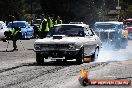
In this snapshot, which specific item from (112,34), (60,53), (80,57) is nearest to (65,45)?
(60,53)

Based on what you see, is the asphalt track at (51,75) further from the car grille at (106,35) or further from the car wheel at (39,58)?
the car grille at (106,35)

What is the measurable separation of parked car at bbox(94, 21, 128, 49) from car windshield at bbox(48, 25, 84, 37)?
9.63 m

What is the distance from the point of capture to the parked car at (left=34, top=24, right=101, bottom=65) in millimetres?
17375

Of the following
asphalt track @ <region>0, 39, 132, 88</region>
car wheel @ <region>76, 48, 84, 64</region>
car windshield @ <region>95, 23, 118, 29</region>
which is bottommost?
asphalt track @ <region>0, 39, 132, 88</region>

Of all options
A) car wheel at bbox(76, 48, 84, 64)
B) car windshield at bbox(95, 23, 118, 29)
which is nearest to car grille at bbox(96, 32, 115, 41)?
car windshield at bbox(95, 23, 118, 29)

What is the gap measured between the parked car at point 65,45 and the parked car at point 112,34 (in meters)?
9.59

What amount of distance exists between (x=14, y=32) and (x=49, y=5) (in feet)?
162

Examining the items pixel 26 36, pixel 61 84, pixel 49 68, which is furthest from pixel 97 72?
pixel 26 36

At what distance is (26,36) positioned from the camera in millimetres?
41344

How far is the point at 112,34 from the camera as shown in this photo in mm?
28828

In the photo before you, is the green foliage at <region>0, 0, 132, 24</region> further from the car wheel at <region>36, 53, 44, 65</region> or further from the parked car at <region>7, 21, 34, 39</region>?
the car wheel at <region>36, 53, 44, 65</region>

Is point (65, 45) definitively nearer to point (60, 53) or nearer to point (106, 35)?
point (60, 53)

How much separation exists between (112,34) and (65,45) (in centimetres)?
1179

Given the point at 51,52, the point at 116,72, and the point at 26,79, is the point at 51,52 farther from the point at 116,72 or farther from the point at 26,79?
the point at 26,79
